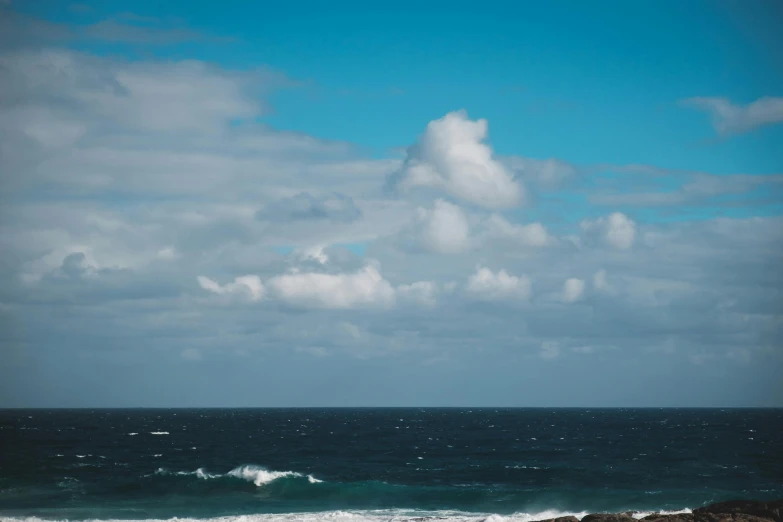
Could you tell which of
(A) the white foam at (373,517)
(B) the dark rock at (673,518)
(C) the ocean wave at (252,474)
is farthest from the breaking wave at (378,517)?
(B) the dark rock at (673,518)

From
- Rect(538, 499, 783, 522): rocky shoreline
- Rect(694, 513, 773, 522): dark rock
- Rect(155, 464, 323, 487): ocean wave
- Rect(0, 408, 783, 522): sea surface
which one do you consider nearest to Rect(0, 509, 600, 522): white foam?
Rect(0, 408, 783, 522): sea surface

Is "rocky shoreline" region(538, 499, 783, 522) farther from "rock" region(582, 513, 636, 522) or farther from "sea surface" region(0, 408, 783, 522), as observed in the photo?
"sea surface" region(0, 408, 783, 522)

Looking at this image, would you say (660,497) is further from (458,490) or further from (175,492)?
(175,492)

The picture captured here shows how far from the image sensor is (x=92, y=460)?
6869 centimetres

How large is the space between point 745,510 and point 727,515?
172cm

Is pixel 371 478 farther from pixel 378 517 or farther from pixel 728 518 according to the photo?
pixel 728 518

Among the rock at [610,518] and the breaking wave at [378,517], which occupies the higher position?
the rock at [610,518]

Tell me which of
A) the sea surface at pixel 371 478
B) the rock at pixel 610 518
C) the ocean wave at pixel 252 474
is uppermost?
the rock at pixel 610 518

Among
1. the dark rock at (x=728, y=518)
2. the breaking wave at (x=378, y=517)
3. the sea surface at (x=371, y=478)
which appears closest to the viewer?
the dark rock at (x=728, y=518)

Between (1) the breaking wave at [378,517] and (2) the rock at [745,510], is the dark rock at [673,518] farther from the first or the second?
(1) the breaking wave at [378,517]

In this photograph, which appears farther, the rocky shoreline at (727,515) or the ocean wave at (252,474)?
the ocean wave at (252,474)

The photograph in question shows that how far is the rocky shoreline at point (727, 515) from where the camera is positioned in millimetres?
27828

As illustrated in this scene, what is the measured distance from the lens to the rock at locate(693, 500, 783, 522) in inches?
1109

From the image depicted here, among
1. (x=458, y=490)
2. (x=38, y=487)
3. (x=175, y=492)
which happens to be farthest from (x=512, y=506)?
(x=38, y=487)
